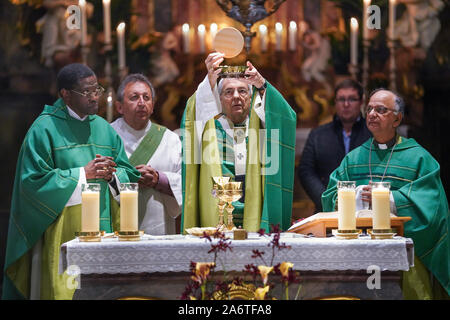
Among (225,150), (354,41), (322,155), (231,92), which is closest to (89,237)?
(225,150)

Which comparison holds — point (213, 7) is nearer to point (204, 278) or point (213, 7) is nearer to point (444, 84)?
point (444, 84)

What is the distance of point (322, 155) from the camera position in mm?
6840

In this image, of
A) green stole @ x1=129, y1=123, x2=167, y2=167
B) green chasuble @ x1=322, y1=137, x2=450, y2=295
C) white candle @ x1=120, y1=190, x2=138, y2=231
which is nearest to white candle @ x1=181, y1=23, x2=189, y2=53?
green stole @ x1=129, y1=123, x2=167, y2=167

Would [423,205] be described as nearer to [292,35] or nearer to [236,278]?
[236,278]

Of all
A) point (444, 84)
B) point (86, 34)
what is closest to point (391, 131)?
point (444, 84)

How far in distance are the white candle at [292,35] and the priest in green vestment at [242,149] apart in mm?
1775

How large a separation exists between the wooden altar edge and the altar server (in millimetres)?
1916

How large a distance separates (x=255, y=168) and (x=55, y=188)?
1305mm

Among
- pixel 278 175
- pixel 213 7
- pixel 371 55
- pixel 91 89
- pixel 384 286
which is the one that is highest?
pixel 213 7

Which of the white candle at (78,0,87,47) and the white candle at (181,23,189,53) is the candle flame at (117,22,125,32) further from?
the white candle at (181,23,189,53)

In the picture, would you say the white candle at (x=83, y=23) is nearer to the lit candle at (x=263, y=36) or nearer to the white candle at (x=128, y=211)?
the lit candle at (x=263, y=36)

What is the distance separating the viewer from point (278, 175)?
5402 mm

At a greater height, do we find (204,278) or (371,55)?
(371,55)

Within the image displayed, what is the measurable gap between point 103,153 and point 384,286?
98.3 inches
